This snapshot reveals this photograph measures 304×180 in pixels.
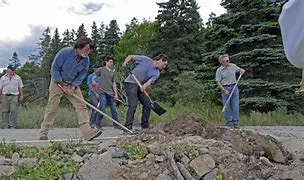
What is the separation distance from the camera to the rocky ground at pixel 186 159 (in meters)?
5.46

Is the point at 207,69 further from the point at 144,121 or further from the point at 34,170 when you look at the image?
the point at 34,170

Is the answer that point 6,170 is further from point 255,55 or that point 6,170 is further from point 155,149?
point 255,55

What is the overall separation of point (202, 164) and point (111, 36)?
52.9 m

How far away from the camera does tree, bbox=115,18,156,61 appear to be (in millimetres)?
52344

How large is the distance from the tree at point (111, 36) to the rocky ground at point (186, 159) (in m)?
48.3

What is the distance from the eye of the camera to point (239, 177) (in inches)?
217

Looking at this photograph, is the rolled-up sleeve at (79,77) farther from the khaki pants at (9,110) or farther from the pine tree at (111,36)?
the pine tree at (111,36)

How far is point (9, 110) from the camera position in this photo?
41.0ft

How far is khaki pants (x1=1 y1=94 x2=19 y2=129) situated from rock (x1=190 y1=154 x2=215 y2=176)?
25.3ft

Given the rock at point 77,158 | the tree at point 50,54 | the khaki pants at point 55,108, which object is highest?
the tree at point 50,54

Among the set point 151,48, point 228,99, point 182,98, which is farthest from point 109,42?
point 228,99

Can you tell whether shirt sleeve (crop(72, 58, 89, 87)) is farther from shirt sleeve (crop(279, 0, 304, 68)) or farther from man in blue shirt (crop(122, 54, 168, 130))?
shirt sleeve (crop(279, 0, 304, 68))

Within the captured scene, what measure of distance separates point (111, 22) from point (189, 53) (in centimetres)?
1998

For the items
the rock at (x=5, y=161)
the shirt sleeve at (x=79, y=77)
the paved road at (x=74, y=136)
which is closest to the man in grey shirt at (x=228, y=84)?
the paved road at (x=74, y=136)
